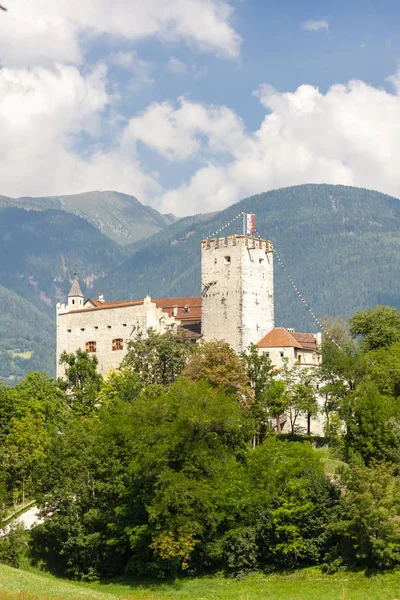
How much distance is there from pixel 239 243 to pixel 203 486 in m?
32.6

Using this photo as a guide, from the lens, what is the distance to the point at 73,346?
9294cm

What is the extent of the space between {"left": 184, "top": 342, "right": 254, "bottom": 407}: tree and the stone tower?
6203 millimetres

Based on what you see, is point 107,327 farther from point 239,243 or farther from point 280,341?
point 280,341

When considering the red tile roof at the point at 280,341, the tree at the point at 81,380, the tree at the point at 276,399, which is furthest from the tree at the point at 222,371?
the tree at the point at 81,380

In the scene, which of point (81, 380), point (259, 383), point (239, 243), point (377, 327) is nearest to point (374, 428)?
point (259, 383)

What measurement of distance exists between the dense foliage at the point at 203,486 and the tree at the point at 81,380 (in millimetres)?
8289

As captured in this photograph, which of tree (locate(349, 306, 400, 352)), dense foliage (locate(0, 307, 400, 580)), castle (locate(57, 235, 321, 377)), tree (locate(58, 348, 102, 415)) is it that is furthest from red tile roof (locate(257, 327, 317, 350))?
tree (locate(58, 348, 102, 415))

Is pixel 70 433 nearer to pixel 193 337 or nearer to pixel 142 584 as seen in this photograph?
pixel 142 584

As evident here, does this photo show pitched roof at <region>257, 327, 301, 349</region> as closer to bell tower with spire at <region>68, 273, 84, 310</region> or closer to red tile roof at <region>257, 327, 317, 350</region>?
red tile roof at <region>257, 327, 317, 350</region>

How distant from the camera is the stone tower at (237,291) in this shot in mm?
82000

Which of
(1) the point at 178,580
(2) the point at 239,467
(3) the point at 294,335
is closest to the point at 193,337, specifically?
(3) the point at 294,335

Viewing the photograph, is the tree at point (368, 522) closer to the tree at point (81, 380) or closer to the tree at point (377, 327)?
the tree at point (377, 327)

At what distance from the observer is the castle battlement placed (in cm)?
8350

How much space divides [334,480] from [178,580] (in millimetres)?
11236
